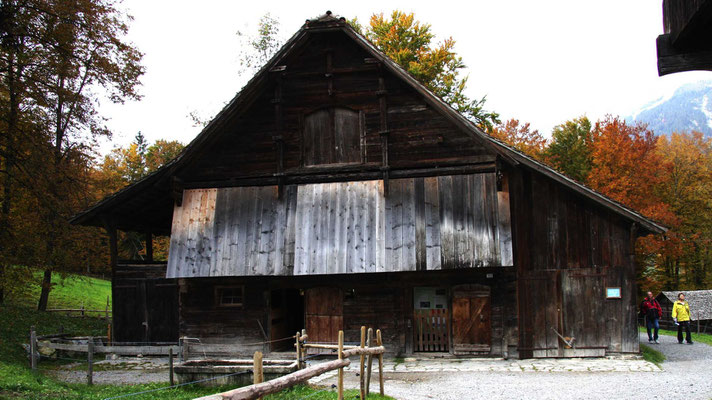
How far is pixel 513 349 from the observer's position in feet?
59.3

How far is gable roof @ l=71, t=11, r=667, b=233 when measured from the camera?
1730cm

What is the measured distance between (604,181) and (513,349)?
2321cm

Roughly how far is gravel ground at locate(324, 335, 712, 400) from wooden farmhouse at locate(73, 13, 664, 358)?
9.16ft

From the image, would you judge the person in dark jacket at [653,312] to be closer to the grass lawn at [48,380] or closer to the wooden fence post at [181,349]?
the grass lawn at [48,380]

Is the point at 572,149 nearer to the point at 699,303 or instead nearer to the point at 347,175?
the point at 699,303

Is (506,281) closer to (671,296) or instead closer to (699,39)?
(699,39)

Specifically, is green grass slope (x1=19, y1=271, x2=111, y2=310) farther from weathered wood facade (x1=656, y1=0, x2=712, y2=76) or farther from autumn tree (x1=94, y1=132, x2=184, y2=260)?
weathered wood facade (x1=656, y1=0, x2=712, y2=76)

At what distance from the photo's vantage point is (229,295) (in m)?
20.2

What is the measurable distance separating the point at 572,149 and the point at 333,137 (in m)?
33.9

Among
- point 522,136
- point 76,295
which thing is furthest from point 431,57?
point 76,295

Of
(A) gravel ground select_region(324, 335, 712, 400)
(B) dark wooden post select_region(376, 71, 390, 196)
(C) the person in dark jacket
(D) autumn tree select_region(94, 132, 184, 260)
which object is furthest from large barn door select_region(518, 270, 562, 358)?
(D) autumn tree select_region(94, 132, 184, 260)

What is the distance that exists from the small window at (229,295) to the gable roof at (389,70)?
13.8 ft

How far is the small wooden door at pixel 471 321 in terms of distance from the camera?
59.4 ft

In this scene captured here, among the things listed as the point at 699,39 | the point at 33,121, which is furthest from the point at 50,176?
the point at 699,39
